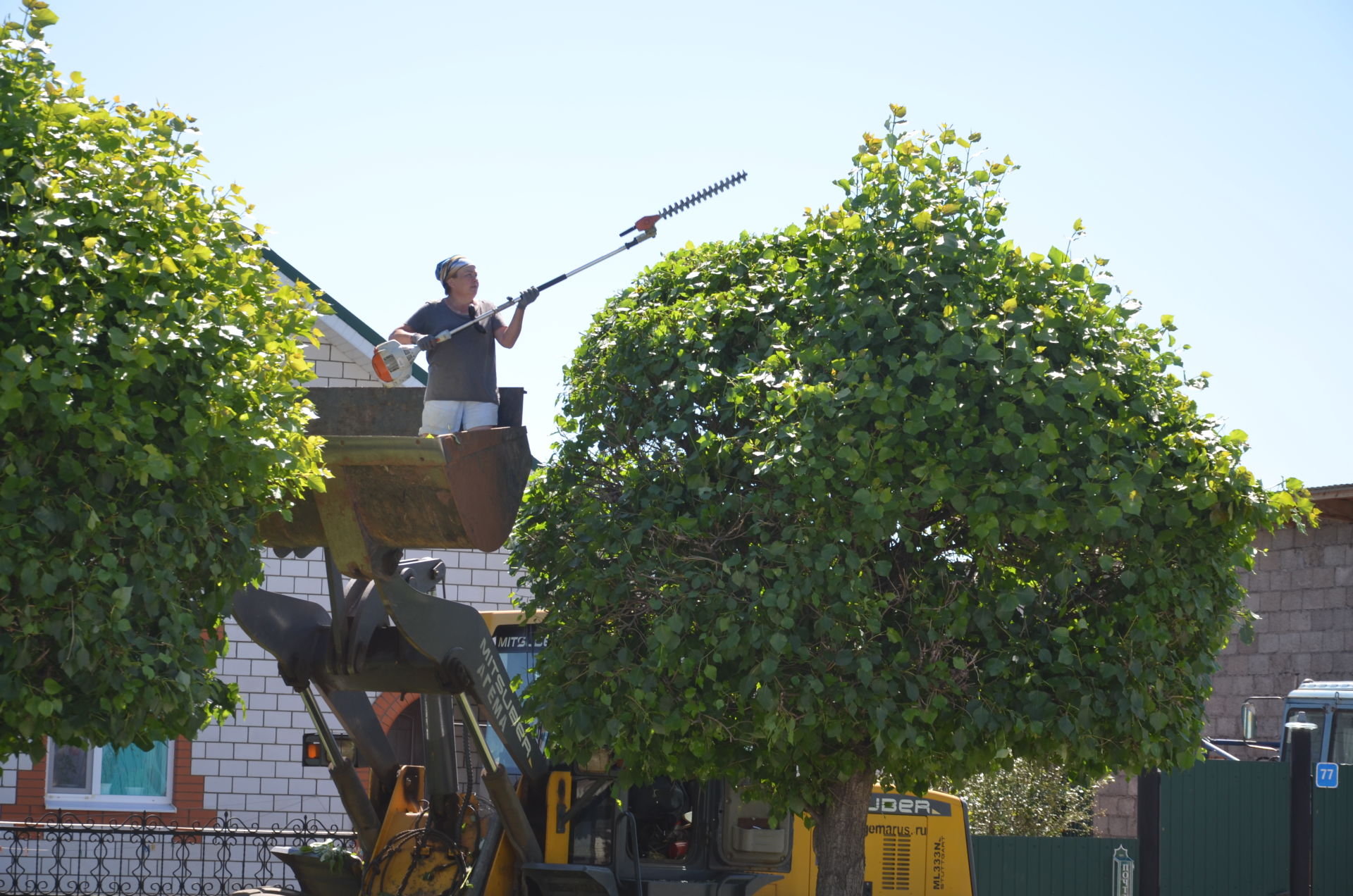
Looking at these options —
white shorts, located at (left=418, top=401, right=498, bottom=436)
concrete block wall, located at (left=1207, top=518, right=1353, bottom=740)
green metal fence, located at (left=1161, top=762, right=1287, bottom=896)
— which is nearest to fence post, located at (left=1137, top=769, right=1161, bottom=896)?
green metal fence, located at (left=1161, top=762, right=1287, bottom=896)

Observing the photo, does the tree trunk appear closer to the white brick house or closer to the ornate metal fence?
the ornate metal fence

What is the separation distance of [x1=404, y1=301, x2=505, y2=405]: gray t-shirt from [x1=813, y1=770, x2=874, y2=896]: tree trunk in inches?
108

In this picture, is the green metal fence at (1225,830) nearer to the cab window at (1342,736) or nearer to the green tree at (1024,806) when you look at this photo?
the cab window at (1342,736)

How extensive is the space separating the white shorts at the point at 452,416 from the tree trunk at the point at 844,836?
266 centimetres

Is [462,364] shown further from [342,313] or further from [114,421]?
[342,313]

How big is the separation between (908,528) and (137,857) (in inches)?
434

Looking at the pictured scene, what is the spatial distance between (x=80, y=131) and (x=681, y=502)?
122 inches

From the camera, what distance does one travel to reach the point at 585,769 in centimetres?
788

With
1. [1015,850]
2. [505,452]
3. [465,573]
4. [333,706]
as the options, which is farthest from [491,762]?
[465,573]

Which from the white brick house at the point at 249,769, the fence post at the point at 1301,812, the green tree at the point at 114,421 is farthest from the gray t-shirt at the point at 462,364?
the fence post at the point at 1301,812

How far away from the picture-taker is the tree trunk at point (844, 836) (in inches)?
288

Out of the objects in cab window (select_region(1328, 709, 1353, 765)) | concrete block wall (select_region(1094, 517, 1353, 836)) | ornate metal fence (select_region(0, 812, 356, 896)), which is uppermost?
concrete block wall (select_region(1094, 517, 1353, 836))

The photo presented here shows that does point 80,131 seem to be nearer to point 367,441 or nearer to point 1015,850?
point 367,441

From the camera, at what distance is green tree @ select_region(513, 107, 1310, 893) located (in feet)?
20.2
